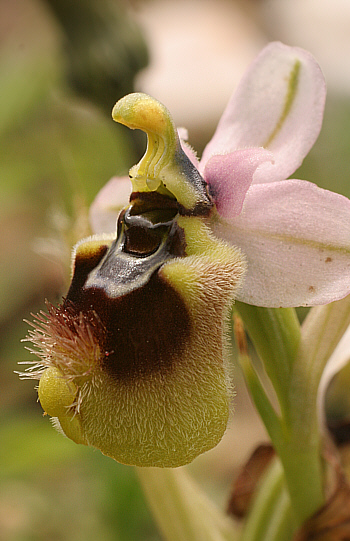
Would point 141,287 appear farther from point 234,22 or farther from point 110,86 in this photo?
point 234,22

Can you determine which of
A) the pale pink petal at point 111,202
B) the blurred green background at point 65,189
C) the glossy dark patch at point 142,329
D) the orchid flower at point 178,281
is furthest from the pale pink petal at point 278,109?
the blurred green background at point 65,189

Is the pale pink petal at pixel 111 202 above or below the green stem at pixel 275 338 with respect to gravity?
above

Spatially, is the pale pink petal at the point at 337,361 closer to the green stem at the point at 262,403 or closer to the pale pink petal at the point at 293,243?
the green stem at the point at 262,403

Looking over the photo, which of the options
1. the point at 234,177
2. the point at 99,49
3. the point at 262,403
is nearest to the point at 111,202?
the point at 234,177

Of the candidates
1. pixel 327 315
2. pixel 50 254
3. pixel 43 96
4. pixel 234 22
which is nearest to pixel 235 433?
pixel 43 96

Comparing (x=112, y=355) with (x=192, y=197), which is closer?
(x=112, y=355)

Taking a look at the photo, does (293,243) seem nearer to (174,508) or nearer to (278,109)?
(278,109)
